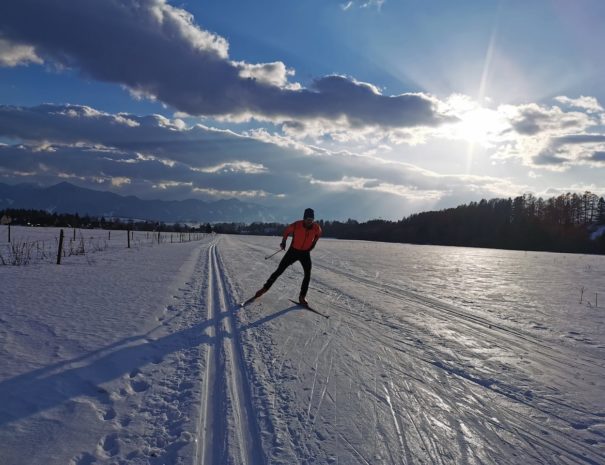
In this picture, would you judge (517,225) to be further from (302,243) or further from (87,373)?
(87,373)

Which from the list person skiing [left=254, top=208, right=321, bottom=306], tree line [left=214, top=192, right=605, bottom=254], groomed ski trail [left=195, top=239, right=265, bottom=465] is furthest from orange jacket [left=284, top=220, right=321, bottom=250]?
tree line [left=214, top=192, right=605, bottom=254]

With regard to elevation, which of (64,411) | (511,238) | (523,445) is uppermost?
(511,238)

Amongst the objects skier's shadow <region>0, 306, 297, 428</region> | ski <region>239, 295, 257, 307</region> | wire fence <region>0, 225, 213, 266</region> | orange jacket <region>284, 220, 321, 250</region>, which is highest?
orange jacket <region>284, 220, 321, 250</region>

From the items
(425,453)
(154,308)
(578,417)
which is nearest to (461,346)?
(578,417)

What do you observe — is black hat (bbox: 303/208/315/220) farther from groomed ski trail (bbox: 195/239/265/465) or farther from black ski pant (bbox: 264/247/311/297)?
groomed ski trail (bbox: 195/239/265/465)

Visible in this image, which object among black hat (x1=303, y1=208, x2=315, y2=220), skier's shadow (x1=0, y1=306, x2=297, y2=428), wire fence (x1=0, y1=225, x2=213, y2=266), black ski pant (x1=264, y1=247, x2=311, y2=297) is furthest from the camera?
wire fence (x1=0, y1=225, x2=213, y2=266)

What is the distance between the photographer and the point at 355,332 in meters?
6.52

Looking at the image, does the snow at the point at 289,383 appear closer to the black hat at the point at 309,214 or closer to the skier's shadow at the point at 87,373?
the skier's shadow at the point at 87,373

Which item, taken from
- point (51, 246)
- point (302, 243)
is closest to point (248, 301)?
point (302, 243)

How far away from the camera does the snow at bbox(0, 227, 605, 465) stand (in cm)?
306

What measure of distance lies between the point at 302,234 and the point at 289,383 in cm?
467

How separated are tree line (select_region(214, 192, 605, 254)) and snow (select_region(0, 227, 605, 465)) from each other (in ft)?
265

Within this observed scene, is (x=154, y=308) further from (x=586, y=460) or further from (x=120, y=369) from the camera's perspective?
(x=586, y=460)

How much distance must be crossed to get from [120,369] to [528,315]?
8.63m
